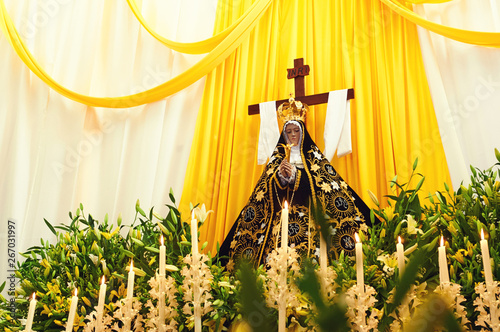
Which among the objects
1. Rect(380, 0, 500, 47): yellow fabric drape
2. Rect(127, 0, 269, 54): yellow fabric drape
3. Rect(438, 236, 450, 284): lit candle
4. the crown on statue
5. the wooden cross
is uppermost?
Rect(127, 0, 269, 54): yellow fabric drape

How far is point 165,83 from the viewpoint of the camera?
3389 mm

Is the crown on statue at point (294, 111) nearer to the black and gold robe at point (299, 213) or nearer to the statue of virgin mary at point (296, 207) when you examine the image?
the statue of virgin mary at point (296, 207)

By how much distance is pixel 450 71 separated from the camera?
2.95 meters

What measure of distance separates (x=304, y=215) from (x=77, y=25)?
250 cm

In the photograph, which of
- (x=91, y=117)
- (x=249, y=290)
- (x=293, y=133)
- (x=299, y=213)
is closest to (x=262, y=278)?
(x=299, y=213)

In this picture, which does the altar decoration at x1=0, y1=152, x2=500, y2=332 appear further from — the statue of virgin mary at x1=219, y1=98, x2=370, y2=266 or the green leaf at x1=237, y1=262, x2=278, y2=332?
the green leaf at x1=237, y1=262, x2=278, y2=332

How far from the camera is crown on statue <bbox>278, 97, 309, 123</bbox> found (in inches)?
112

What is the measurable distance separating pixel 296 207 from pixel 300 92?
2.84 feet

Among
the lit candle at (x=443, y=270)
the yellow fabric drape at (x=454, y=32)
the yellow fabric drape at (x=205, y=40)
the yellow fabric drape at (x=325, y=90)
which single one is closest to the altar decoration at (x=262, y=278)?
the lit candle at (x=443, y=270)

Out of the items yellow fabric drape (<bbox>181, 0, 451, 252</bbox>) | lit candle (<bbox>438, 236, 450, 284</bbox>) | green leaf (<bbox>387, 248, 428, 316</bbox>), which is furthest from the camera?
yellow fabric drape (<bbox>181, 0, 451, 252</bbox>)

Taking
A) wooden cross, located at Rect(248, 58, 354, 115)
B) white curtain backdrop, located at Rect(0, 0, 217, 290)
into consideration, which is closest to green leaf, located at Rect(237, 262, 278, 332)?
wooden cross, located at Rect(248, 58, 354, 115)

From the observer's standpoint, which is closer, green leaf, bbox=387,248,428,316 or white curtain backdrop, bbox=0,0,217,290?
Result: green leaf, bbox=387,248,428,316

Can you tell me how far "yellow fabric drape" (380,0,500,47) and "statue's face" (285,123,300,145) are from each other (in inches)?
37.4

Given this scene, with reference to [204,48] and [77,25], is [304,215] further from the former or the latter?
[77,25]
